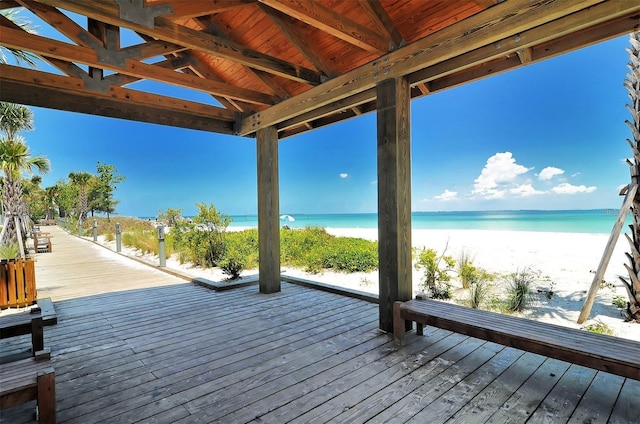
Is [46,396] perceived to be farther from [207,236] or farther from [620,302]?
[620,302]

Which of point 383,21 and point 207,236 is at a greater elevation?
point 383,21

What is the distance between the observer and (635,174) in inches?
150

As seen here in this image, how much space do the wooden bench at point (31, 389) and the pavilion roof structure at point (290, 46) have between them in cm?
212

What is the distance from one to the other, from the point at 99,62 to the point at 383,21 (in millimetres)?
2455

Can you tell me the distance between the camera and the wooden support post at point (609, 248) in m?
3.50

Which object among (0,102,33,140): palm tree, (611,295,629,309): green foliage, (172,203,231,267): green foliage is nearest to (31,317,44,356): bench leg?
(172,203,231,267): green foliage

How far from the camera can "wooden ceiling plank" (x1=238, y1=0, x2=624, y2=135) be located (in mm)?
1988

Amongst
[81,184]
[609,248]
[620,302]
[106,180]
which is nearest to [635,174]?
[609,248]

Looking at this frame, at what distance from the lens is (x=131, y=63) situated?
299 cm

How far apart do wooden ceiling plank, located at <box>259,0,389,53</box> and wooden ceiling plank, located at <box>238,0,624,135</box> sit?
198mm

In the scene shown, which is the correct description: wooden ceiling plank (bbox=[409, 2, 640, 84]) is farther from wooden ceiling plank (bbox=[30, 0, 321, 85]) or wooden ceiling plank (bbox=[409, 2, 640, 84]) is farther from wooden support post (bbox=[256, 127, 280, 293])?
wooden support post (bbox=[256, 127, 280, 293])

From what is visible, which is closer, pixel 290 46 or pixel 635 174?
pixel 290 46

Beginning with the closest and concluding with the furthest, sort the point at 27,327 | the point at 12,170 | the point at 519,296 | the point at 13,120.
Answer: the point at 27,327 < the point at 519,296 < the point at 12,170 < the point at 13,120

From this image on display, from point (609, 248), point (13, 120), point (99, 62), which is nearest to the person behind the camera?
point (99, 62)
